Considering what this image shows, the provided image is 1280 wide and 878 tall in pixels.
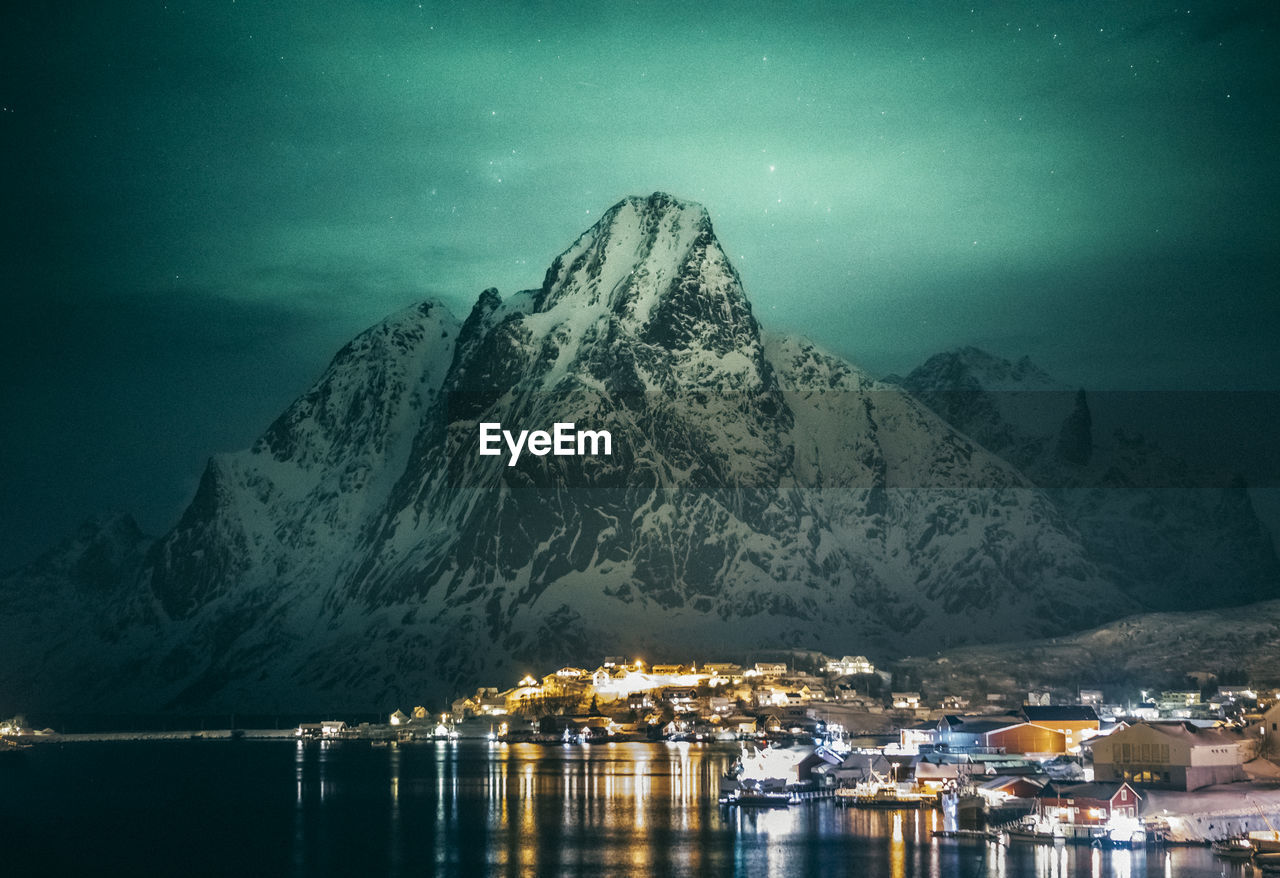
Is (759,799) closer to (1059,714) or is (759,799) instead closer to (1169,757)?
(1059,714)

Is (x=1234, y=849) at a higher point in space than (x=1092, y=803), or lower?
lower

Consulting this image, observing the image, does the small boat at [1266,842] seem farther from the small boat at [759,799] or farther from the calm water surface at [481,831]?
the small boat at [759,799]

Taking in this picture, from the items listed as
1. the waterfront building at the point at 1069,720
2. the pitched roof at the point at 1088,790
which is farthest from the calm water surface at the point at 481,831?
the waterfront building at the point at 1069,720

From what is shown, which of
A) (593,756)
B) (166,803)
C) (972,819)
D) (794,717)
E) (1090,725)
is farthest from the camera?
(794,717)

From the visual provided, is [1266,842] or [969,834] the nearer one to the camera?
[1266,842]

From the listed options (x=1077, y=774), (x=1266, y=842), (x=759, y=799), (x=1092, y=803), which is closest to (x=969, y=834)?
(x=1092, y=803)

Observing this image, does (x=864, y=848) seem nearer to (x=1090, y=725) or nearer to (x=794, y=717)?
(x=1090, y=725)

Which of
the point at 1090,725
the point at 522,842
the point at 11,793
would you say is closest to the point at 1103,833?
the point at 522,842
